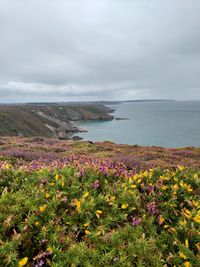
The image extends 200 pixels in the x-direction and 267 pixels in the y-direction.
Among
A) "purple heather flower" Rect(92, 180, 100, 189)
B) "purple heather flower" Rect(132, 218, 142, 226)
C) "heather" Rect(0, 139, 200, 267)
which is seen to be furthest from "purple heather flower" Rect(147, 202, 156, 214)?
"purple heather flower" Rect(92, 180, 100, 189)

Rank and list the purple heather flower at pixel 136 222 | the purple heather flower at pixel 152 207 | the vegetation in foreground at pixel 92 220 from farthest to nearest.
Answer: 1. the purple heather flower at pixel 152 207
2. the purple heather flower at pixel 136 222
3. the vegetation in foreground at pixel 92 220

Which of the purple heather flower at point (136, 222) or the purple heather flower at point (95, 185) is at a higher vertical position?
the purple heather flower at point (95, 185)

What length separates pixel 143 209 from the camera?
16.6ft

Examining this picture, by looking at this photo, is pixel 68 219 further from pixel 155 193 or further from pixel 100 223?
pixel 155 193

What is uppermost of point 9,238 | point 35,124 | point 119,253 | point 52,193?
point 52,193

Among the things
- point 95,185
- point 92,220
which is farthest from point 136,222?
point 95,185

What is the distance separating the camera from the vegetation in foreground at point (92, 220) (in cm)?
375

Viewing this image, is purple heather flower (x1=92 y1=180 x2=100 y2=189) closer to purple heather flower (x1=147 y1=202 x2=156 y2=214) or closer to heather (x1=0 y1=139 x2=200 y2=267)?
heather (x1=0 y1=139 x2=200 y2=267)

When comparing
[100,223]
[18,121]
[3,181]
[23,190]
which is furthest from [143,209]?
[18,121]

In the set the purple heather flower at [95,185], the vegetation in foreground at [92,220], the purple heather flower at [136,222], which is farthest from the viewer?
the purple heather flower at [95,185]

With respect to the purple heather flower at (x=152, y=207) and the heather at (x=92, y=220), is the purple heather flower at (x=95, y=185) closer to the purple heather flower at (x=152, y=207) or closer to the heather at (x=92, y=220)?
the heather at (x=92, y=220)

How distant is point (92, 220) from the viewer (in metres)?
4.58

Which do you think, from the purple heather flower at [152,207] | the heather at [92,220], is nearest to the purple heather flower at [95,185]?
the heather at [92,220]

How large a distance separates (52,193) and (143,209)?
6.30 feet
